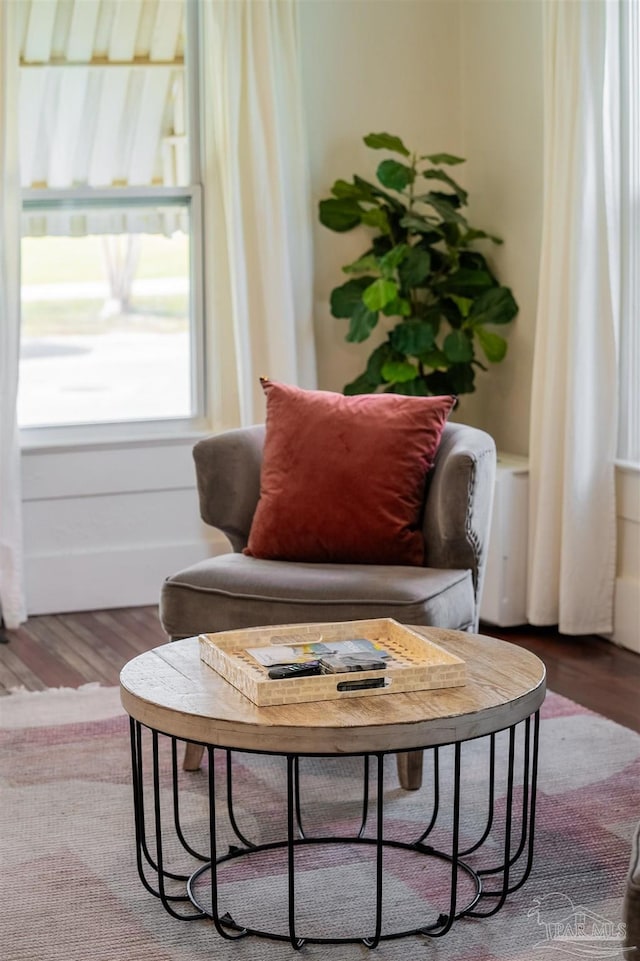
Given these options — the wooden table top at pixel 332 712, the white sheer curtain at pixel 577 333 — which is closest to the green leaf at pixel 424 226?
the white sheer curtain at pixel 577 333

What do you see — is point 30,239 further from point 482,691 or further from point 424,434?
point 482,691

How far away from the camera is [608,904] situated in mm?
2264

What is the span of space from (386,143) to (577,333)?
1.11 meters

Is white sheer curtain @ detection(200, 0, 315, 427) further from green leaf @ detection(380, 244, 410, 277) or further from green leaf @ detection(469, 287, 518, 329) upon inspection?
green leaf @ detection(469, 287, 518, 329)

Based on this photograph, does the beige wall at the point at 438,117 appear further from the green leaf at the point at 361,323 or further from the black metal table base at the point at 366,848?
the black metal table base at the point at 366,848

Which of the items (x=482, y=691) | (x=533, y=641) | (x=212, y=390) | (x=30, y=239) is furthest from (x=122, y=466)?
(x=482, y=691)

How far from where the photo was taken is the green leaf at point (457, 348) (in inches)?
176

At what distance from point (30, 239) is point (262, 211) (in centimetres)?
83

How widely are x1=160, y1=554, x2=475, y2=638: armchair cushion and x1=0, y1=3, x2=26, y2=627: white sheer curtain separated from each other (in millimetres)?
1426

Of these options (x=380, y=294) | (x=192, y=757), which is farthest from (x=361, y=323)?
(x=192, y=757)

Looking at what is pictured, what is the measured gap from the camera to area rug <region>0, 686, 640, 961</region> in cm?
214

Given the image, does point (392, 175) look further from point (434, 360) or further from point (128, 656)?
point (128, 656)

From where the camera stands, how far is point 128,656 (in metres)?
3.95

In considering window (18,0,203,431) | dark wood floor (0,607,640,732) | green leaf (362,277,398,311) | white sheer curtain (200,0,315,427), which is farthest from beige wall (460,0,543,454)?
window (18,0,203,431)
